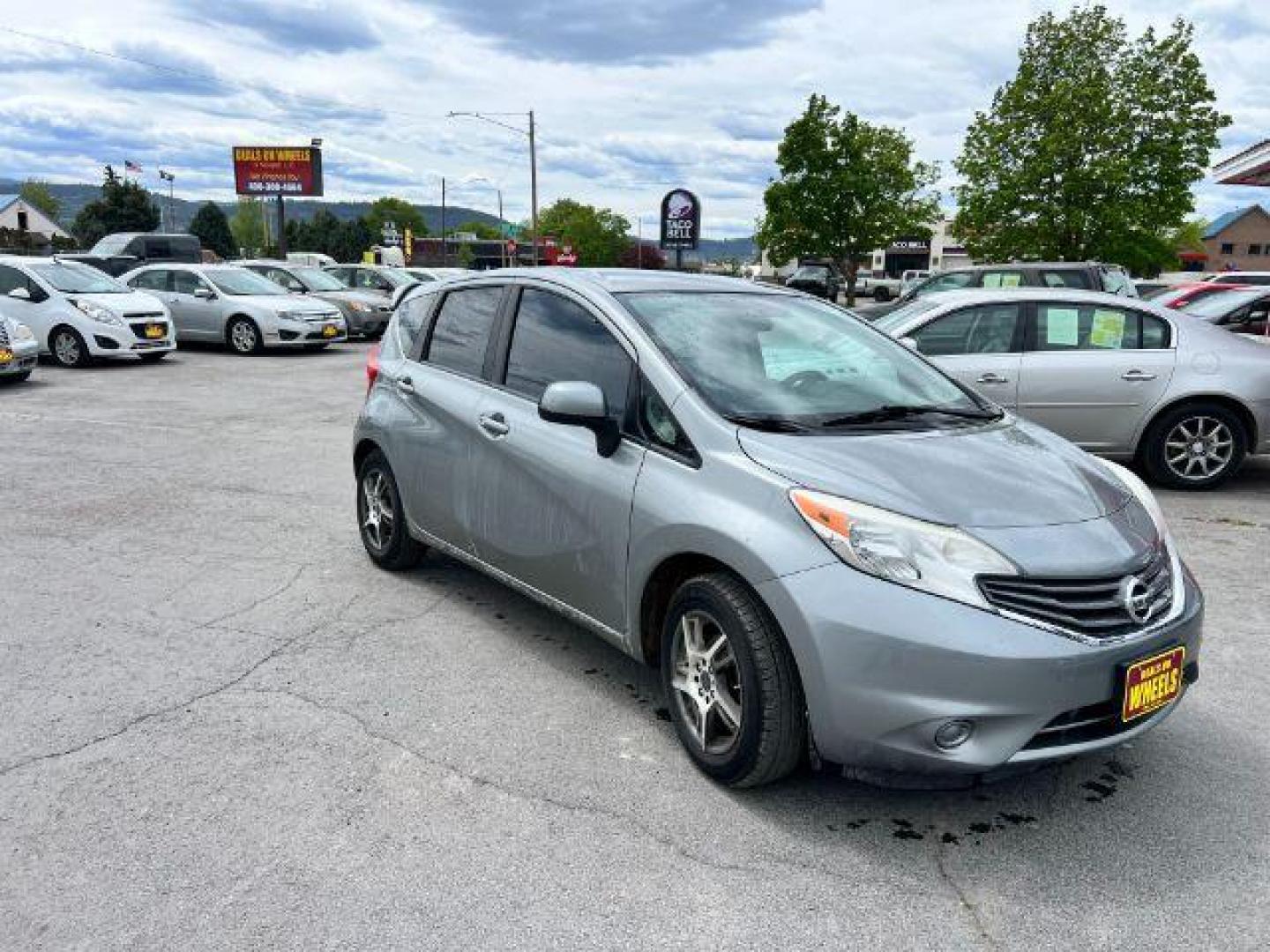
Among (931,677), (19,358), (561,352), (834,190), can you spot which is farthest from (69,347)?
(834,190)

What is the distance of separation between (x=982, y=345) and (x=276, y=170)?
5040 centimetres

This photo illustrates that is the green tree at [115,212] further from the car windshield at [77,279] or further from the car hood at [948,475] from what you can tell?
the car hood at [948,475]

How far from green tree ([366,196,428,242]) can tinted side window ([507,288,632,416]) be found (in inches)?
5749

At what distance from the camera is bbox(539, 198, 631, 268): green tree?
133 metres

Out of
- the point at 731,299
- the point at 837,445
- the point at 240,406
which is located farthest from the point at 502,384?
the point at 240,406

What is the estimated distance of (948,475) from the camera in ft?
10.3

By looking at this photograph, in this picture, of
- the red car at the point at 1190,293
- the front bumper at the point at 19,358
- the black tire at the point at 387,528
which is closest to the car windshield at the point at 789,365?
the black tire at the point at 387,528

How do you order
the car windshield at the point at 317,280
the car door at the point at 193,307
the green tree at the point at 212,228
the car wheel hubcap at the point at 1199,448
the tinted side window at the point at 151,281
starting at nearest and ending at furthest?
the car wheel hubcap at the point at 1199,448 < the car door at the point at 193,307 < the tinted side window at the point at 151,281 < the car windshield at the point at 317,280 < the green tree at the point at 212,228

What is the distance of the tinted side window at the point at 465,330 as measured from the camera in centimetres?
459

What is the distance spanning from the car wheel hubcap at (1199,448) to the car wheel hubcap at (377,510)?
5705 mm

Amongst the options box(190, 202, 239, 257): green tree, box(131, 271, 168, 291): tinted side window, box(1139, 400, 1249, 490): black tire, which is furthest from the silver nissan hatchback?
box(190, 202, 239, 257): green tree

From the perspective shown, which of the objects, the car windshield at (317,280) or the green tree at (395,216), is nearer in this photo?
the car windshield at (317,280)

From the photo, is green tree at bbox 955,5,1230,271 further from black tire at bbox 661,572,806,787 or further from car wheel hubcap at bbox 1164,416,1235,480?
black tire at bbox 661,572,806,787

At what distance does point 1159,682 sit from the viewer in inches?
116
